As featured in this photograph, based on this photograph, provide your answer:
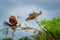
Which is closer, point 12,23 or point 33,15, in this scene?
point 12,23

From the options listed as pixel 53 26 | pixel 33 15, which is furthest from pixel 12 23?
pixel 53 26

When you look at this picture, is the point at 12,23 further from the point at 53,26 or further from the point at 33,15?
the point at 53,26

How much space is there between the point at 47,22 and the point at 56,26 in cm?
21

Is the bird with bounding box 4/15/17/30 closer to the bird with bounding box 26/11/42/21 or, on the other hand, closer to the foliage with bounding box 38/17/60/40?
the bird with bounding box 26/11/42/21

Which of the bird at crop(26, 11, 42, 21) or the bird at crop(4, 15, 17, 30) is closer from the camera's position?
the bird at crop(4, 15, 17, 30)

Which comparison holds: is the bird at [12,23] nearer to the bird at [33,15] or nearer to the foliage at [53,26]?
the bird at [33,15]

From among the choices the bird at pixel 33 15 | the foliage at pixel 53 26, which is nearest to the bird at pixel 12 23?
the bird at pixel 33 15

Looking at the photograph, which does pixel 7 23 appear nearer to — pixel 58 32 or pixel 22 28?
pixel 22 28

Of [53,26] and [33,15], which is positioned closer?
[53,26]

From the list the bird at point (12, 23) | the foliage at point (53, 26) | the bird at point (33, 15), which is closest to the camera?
the foliage at point (53, 26)

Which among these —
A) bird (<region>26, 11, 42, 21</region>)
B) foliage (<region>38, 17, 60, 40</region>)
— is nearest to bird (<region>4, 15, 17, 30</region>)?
bird (<region>26, 11, 42, 21</region>)

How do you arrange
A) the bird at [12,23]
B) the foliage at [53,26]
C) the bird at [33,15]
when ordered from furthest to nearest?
the bird at [33,15], the bird at [12,23], the foliage at [53,26]

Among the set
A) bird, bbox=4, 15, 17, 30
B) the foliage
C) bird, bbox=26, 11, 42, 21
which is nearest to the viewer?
the foliage

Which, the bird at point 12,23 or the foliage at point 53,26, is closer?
the foliage at point 53,26
